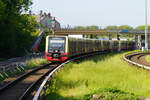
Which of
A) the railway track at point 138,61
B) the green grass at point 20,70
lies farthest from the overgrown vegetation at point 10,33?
the railway track at point 138,61

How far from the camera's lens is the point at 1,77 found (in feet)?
53.4

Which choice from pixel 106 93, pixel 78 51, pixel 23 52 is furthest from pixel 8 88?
pixel 23 52

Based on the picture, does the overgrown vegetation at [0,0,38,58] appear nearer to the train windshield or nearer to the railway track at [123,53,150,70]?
the train windshield

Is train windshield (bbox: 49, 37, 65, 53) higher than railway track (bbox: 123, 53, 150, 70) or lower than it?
higher

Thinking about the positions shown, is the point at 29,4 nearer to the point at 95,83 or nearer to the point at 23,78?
the point at 23,78

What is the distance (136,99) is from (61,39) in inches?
713

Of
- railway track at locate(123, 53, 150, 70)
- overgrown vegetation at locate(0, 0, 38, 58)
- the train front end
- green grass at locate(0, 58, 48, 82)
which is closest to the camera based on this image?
green grass at locate(0, 58, 48, 82)

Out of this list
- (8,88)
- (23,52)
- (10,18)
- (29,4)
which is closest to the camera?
(8,88)

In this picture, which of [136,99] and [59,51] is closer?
[136,99]

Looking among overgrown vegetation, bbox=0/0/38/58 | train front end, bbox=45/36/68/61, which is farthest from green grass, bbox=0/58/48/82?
overgrown vegetation, bbox=0/0/38/58

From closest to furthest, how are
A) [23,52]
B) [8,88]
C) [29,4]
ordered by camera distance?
[8,88]
[23,52]
[29,4]

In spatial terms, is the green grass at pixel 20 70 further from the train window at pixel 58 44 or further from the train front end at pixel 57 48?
the train window at pixel 58 44

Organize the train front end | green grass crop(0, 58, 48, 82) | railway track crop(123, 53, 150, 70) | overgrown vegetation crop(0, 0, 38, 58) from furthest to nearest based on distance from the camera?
1. overgrown vegetation crop(0, 0, 38, 58)
2. the train front end
3. railway track crop(123, 53, 150, 70)
4. green grass crop(0, 58, 48, 82)

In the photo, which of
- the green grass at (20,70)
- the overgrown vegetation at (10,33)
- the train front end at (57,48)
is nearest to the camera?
the green grass at (20,70)
